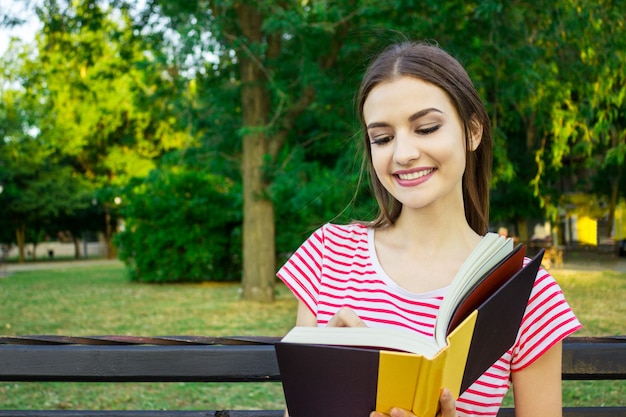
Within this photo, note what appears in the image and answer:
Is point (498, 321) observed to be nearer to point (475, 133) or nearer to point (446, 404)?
point (446, 404)

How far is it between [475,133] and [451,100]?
0.17m

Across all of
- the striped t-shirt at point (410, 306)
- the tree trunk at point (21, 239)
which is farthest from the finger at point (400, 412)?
the tree trunk at point (21, 239)

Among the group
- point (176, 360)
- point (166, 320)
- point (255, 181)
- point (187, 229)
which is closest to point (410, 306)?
point (176, 360)

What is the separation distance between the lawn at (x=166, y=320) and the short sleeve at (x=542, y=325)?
415 cm

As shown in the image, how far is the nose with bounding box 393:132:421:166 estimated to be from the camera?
63.5 inches

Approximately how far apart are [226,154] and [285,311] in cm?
355

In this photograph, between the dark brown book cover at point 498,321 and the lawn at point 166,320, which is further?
the lawn at point 166,320

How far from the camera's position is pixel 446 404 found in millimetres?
1261

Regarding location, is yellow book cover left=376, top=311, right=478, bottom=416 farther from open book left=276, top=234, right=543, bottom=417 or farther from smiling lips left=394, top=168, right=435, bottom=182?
smiling lips left=394, top=168, right=435, bottom=182

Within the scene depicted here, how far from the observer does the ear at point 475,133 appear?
1769mm

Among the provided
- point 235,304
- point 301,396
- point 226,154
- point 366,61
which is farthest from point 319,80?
point 301,396

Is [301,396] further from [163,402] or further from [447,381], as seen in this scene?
[163,402]

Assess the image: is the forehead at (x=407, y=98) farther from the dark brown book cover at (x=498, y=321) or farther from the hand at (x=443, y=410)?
the hand at (x=443, y=410)

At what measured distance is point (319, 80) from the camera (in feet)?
34.5
